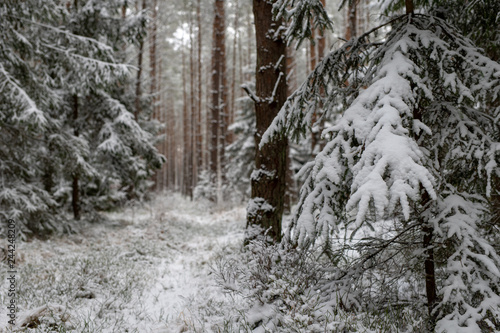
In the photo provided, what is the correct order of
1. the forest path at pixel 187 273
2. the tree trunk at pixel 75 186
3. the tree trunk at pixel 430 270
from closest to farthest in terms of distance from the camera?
the tree trunk at pixel 430 270
the forest path at pixel 187 273
the tree trunk at pixel 75 186

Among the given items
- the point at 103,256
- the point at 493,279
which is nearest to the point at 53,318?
the point at 103,256

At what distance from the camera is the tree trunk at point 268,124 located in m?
4.91

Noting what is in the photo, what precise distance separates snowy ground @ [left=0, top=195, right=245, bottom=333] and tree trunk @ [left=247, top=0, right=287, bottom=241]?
4.46 feet

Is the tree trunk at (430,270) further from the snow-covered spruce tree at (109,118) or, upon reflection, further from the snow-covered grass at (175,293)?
the snow-covered spruce tree at (109,118)

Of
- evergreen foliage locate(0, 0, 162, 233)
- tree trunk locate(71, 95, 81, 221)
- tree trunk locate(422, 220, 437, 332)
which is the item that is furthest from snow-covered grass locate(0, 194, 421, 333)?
tree trunk locate(71, 95, 81, 221)

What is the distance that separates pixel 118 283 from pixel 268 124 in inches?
136

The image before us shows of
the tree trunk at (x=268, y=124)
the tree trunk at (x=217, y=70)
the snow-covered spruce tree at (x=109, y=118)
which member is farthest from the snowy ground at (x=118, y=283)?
the tree trunk at (x=217, y=70)

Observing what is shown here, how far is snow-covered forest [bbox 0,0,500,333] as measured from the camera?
99.3 inches

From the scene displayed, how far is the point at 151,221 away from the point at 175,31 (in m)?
22.2

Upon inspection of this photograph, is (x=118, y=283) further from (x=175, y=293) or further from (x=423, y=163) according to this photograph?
(x=423, y=163)

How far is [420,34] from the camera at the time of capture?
2.84 metres

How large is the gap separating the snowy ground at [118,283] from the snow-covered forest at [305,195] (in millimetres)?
32

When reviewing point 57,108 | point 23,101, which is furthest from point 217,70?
point 23,101

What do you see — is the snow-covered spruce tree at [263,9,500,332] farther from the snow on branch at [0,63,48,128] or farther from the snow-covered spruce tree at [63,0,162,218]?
the snow-covered spruce tree at [63,0,162,218]
